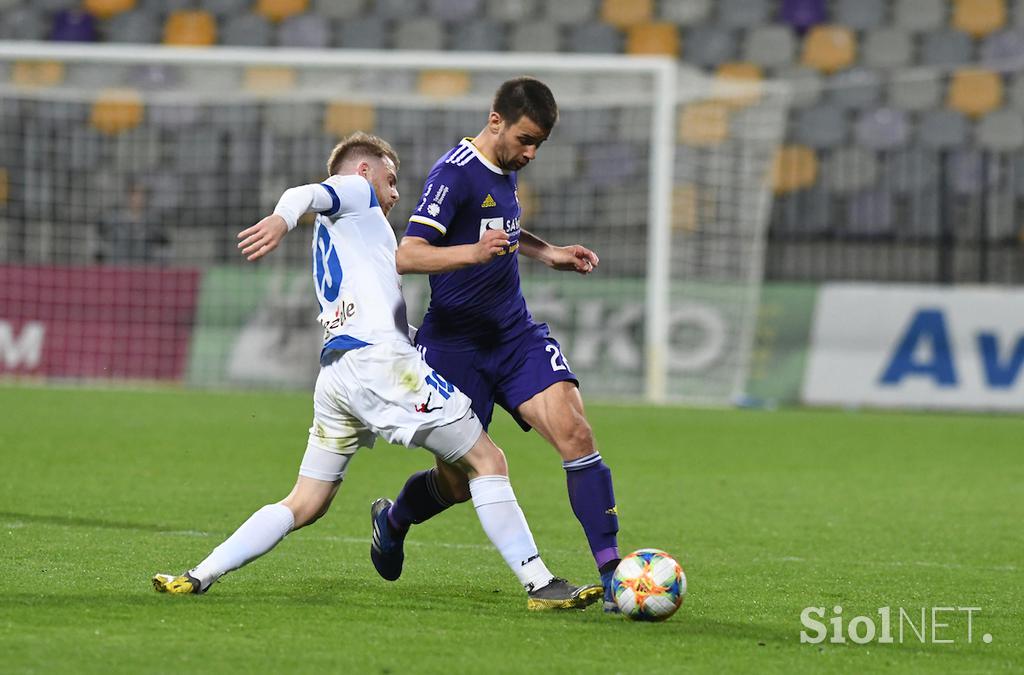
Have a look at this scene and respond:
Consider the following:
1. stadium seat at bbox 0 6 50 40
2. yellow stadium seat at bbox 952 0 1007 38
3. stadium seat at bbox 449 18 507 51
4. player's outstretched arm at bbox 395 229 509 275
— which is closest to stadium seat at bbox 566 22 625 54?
stadium seat at bbox 449 18 507 51

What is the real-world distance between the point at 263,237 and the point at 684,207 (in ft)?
40.4

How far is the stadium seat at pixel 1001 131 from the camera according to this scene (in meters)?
20.1

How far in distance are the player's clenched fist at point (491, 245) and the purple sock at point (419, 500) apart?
1.20 metres

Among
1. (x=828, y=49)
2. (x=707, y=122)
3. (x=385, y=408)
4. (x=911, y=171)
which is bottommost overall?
(x=385, y=408)

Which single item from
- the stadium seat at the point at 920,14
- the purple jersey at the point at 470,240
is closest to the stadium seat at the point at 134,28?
the stadium seat at the point at 920,14

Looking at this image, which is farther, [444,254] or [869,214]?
[869,214]

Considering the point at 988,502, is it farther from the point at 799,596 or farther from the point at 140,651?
the point at 140,651

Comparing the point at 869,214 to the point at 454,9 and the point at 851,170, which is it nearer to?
the point at 851,170

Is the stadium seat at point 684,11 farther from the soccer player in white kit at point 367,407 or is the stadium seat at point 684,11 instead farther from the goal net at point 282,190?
the soccer player in white kit at point 367,407

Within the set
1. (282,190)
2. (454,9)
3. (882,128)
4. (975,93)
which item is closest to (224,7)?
(454,9)

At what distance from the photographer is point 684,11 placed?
21.6 meters

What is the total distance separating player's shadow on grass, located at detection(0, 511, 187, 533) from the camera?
7.28 m

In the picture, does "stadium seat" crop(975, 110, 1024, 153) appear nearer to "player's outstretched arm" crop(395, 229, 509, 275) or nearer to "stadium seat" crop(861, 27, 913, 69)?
"stadium seat" crop(861, 27, 913, 69)

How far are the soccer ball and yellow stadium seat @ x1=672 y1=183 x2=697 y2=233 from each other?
1169 cm
